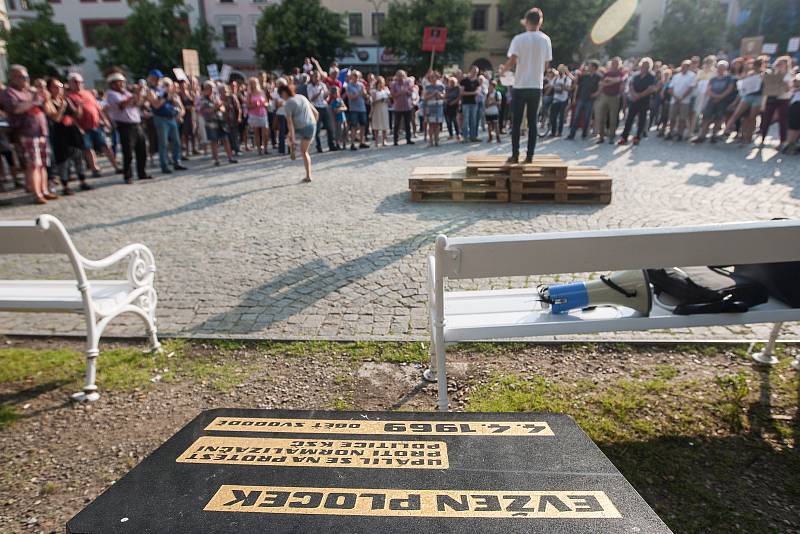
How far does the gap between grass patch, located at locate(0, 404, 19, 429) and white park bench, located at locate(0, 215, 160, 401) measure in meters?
0.33

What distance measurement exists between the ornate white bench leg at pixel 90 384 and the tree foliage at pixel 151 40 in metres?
48.1

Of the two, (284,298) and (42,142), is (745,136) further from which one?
(42,142)

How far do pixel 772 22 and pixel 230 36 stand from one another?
51.6m

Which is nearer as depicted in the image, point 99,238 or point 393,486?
point 393,486

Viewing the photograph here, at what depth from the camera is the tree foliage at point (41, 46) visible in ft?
144

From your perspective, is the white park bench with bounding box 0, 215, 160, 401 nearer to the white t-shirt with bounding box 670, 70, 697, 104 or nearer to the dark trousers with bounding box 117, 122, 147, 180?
the dark trousers with bounding box 117, 122, 147, 180

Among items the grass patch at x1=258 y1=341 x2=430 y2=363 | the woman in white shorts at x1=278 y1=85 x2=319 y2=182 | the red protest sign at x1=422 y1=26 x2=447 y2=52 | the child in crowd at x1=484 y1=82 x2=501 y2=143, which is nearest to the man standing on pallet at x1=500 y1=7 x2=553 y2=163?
the woman in white shorts at x1=278 y1=85 x2=319 y2=182

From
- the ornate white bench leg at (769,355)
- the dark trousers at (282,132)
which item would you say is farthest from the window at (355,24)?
the ornate white bench leg at (769,355)

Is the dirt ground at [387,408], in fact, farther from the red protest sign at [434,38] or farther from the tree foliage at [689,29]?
the tree foliage at [689,29]

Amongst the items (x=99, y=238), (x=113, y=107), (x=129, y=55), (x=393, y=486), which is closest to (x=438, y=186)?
(x=99, y=238)

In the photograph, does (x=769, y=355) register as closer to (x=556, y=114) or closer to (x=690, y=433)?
(x=690, y=433)

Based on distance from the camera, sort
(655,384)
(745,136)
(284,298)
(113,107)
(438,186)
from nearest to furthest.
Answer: (655,384) → (284,298) → (438,186) → (113,107) → (745,136)

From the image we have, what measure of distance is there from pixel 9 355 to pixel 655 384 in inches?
189

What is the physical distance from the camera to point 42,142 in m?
9.05
